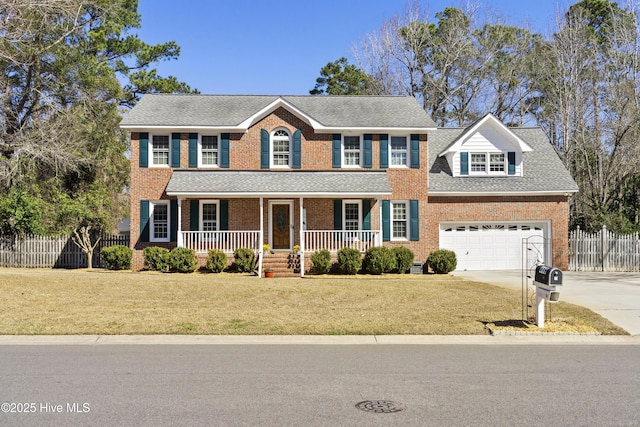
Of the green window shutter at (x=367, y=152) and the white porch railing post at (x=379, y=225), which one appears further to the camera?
the green window shutter at (x=367, y=152)

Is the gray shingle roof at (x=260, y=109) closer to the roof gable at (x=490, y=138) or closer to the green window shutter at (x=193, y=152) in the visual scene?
the green window shutter at (x=193, y=152)

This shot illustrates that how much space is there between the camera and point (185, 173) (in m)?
24.9

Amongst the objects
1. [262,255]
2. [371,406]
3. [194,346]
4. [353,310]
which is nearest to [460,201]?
[262,255]

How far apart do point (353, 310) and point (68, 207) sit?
16.1 meters

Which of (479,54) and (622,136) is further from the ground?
(479,54)

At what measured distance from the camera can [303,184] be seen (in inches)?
953

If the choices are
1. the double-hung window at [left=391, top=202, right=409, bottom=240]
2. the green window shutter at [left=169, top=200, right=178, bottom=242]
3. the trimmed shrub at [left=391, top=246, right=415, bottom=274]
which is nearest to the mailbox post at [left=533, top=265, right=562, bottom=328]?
the trimmed shrub at [left=391, top=246, right=415, bottom=274]

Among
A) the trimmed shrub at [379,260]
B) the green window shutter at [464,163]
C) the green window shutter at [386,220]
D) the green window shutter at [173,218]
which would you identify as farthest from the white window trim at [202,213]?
the green window shutter at [464,163]

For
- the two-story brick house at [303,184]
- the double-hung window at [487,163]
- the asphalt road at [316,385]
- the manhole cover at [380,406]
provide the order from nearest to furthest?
1. the asphalt road at [316,385]
2. the manhole cover at [380,406]
3. the two-story brick house at [303,184]
4. the double-hung window at [487,163]

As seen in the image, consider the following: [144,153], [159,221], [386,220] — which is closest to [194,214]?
[159,221]

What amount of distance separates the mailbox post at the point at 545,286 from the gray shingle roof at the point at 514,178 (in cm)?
1423

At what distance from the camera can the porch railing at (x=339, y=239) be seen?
24.4 metres

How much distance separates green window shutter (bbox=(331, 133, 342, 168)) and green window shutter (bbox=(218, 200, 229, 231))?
471 cm

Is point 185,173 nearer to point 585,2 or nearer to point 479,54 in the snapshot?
point 479,54
